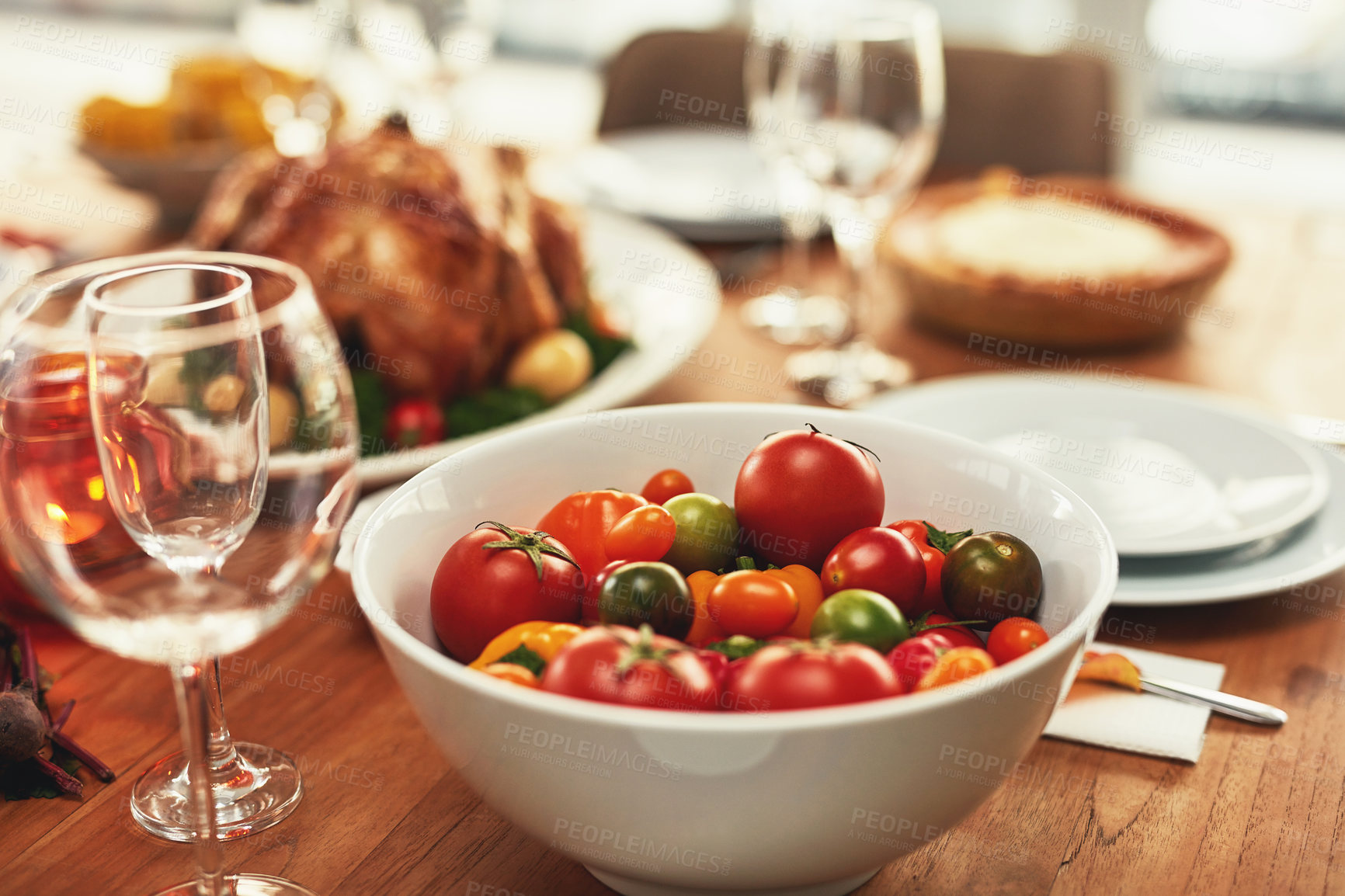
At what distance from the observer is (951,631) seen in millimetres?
684

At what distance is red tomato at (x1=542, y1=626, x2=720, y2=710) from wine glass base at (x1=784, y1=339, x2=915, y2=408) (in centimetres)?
81

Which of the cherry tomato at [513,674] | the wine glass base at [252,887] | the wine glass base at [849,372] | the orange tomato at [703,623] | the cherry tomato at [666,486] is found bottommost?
the wine glass base at [849,372]

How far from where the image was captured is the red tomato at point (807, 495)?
736 millimetres

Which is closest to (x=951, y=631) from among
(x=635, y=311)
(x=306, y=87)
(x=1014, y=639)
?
(x=1014, y=639)

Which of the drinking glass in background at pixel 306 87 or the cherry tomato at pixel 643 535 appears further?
the drinking glass in background at pixel 306 87

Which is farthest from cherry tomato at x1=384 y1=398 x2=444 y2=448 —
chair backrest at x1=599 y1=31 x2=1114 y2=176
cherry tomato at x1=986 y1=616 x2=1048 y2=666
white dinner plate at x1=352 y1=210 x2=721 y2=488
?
chair backrest at x1=599 y1=31 x2=1114 y2=176

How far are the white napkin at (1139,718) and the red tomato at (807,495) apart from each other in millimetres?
188

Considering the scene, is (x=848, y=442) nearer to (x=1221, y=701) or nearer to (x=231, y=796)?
(x=1221, y=701)

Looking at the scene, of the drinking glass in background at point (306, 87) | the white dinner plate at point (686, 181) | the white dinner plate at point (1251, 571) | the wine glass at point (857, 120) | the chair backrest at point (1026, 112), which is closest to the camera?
the white dinner plate at point (1251, 571)

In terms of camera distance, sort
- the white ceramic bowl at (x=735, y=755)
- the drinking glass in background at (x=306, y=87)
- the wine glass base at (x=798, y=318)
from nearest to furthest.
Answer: the white ceramic bowl at (x=735, y=755) → the wine glass base at (x=798, y=318) → the drinking glass in background at (x=306, y=87)

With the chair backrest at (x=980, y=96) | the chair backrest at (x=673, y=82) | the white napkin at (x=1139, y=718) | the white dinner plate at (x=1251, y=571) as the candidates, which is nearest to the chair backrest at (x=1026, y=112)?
the chair backrest at (x=980, y=96)

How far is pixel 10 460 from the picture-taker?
582 millimetres

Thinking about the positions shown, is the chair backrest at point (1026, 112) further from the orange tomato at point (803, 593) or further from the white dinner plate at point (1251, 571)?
the orange tomato at point (803, 593)

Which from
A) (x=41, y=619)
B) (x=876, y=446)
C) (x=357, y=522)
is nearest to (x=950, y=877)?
(x=876, y=446)
